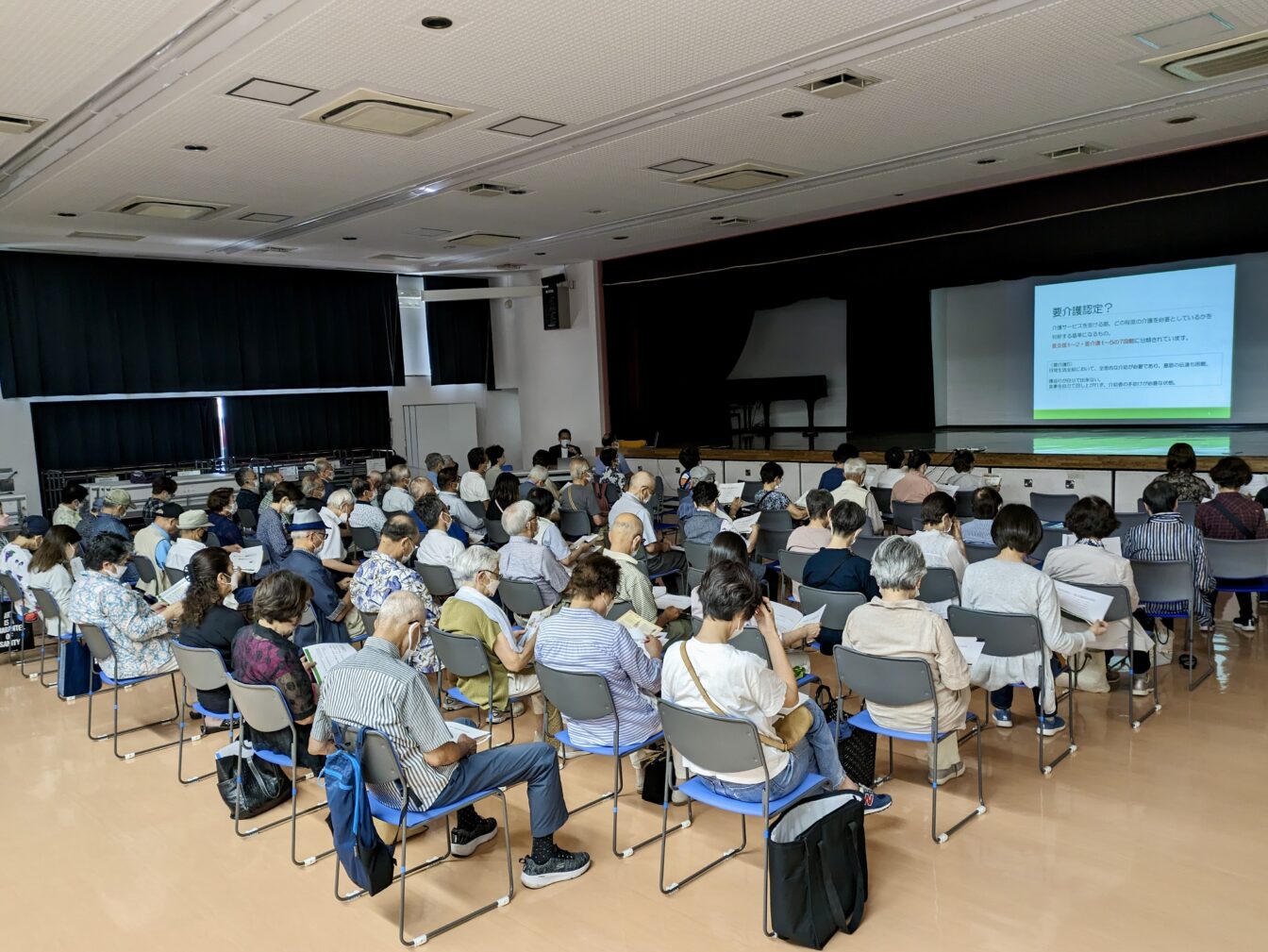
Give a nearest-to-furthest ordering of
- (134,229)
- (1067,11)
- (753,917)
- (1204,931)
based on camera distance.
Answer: (1204,931), (753,917), (1067,11), (134,229)

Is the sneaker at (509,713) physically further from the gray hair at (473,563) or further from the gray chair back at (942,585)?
the gray chair back at (942,585)

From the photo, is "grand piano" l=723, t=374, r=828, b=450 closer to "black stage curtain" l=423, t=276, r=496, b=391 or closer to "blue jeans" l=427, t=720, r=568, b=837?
"black stage curtain" l=423, t=276, r=496, b=391

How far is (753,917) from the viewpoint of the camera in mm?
3443

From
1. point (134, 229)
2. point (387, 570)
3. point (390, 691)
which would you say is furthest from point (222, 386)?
point (390, 691)

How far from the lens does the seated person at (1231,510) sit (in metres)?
6.06

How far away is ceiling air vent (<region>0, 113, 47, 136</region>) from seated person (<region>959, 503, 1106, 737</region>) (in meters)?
6.44

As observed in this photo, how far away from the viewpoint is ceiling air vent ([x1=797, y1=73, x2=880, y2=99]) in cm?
597

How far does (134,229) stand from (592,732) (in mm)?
9273

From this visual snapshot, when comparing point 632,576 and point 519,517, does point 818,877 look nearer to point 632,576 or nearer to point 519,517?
point 632,576

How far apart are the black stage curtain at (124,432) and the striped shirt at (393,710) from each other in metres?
11.7

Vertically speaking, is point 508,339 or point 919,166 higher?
point 919,166

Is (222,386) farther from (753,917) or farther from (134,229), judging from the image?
(753,917)

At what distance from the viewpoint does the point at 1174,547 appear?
5504 millimetres

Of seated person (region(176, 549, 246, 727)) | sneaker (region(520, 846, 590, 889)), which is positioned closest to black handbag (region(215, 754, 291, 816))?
seated person (region(176, 549, 246, 727))
